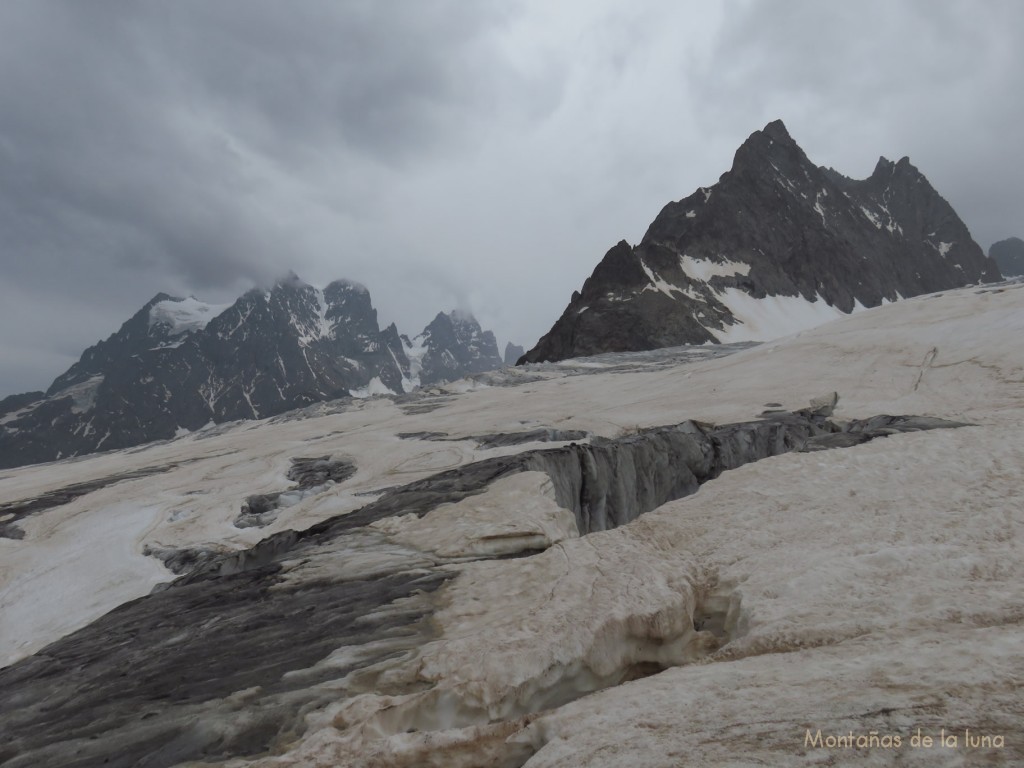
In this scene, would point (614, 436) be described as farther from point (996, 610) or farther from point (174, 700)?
point (174, 700)

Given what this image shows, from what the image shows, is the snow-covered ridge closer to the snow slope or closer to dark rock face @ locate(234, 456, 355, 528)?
the snow slope

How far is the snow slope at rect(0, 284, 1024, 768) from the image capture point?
5.90 metres

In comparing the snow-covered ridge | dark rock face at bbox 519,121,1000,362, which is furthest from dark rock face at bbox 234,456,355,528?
the snow-covered ridge

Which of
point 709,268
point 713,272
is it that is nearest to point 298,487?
point 713,272

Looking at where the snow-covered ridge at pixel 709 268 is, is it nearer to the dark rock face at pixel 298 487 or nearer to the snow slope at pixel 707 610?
the snow slope at pixel 707 610

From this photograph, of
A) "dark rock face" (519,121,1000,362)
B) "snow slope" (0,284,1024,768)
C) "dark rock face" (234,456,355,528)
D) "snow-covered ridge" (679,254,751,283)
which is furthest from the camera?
"snow-covered ridge" (679,254,751,283)

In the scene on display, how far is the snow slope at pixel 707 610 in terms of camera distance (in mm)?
5902

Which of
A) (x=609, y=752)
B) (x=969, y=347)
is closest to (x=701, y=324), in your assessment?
(x=969, y=347)

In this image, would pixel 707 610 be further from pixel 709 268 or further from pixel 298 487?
pixel 709 268

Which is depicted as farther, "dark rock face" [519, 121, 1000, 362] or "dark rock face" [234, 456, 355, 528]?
"dark rock face" [519, 121, 1000, 362]

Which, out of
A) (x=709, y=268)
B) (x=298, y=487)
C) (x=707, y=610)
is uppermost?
(x=709, y=268)

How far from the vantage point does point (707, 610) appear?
396 inches

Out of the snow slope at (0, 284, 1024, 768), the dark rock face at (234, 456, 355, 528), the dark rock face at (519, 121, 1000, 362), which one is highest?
the dark rock face at (519, 121, 1000, 362)

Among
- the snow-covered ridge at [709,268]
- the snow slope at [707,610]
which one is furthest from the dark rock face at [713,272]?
the snow slope at [707,610]
